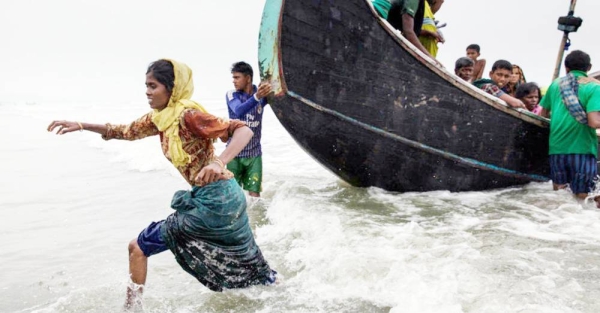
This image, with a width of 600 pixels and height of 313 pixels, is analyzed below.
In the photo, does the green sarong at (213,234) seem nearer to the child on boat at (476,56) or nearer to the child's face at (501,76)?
the child's face at (501,76)

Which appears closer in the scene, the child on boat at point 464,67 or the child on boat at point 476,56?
the child on boat at point 464,67

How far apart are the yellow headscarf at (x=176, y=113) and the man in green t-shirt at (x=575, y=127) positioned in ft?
11.5

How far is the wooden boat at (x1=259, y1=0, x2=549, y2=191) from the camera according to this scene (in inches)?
173

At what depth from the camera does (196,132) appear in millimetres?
2510

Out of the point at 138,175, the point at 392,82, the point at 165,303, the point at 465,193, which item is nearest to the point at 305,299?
the point at 165,303

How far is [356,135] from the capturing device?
188 inches

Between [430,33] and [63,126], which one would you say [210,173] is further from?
[430,33]

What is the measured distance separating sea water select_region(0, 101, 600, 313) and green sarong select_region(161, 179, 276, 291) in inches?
8.4

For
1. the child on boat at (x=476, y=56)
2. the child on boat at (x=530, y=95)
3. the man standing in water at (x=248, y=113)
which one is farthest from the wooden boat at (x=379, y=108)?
the child on boat at (x=476, y=56)

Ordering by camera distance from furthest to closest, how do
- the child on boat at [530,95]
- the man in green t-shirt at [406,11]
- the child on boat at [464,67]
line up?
the child on boat at [464,67] → the child on boat at [530,95] → the man in green t-shirt at [406,11]

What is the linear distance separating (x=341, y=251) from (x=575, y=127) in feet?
8.50

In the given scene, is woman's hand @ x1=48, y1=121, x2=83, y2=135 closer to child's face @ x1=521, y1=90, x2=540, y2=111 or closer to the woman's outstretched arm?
the woman's outstretched arm

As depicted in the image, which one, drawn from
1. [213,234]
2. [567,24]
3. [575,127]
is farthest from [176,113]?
[567,24]

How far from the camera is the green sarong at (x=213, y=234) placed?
262 centimetres
